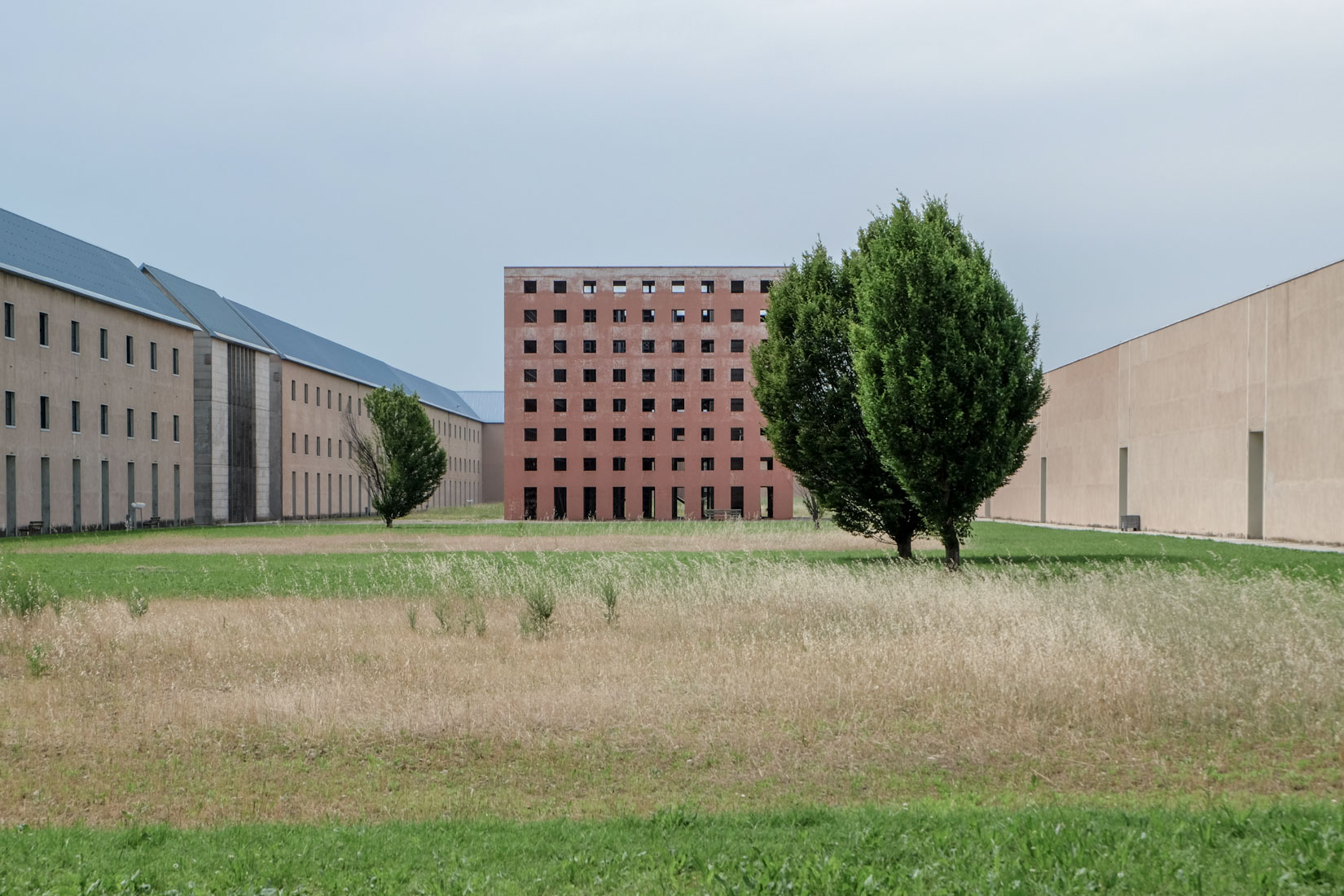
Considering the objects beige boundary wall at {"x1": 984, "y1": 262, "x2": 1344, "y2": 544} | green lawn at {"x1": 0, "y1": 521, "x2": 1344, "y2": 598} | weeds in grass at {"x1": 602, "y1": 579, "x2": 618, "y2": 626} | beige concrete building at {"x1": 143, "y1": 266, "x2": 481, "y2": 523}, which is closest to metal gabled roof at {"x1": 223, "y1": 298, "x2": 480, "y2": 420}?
beige concrete building at {"x1": 143, "y1": 266, "x2": 481, "y2": 523}

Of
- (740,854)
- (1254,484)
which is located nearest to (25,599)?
(740,854)

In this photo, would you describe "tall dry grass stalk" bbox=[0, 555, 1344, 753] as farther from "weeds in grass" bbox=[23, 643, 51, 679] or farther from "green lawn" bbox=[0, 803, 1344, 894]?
"green lawn" bbox=[0, 803, 1344, 894]

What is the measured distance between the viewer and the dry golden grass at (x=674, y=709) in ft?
26.3

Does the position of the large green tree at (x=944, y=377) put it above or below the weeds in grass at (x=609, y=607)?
above

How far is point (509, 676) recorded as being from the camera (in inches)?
447

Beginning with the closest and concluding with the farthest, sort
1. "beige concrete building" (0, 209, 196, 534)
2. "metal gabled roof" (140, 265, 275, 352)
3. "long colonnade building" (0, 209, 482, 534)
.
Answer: "beige concrete building" (0, 209, 196, 534) → "long colonnade building" (0, 209, 482, 534) → "metal gabled roof" (140, 265, 275, 352)

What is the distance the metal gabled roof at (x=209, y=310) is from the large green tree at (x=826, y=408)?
1774 inches

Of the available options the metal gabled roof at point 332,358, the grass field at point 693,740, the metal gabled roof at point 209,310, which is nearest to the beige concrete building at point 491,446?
the metal gabled roof at point 332,358

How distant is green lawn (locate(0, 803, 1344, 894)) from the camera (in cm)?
552

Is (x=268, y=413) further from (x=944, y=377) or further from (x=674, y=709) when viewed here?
(x=674, y=709)

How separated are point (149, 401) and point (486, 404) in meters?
77.5

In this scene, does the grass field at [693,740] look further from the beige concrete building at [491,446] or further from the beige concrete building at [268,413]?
the beige concrete building at [491,446]

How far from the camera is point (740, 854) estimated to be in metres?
6.08

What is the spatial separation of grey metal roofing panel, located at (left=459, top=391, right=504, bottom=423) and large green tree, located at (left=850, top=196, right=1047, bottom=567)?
362 feet
